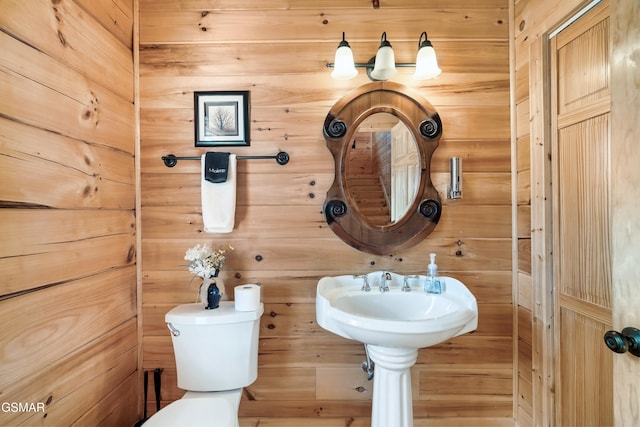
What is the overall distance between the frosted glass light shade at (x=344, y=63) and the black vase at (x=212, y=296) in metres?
1.16

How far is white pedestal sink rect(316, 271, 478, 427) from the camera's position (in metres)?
1.03

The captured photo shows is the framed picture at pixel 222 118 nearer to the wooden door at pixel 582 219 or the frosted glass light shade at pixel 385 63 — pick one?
the frosted glass light shade at pixel 385 63

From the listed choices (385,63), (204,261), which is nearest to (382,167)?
(385,63)

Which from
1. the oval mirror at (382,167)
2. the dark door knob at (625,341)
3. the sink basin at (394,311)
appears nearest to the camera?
the dark door knob at (625,341)

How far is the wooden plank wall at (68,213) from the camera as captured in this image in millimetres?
918

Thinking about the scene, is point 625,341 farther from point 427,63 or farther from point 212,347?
point 212,347

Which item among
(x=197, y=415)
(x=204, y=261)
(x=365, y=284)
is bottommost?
(x=197, y=415)

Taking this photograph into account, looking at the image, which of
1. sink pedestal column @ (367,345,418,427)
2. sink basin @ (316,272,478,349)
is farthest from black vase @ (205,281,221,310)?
sink pedestal column @ (367,345,418,427)

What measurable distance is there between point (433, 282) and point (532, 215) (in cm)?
55

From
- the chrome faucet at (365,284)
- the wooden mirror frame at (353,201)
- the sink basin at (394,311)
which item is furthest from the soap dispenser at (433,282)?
the chrome faucet at (365,284)

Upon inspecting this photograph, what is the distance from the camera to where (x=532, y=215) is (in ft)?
4.49

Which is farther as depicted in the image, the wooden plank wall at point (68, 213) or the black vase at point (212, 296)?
the black vase at point (212, 296)

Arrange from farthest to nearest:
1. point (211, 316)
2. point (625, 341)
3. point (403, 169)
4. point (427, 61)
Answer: point (403, 169), point (427, 61), point (211, 316), point (625, 341)

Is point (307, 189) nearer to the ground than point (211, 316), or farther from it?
farther from it
